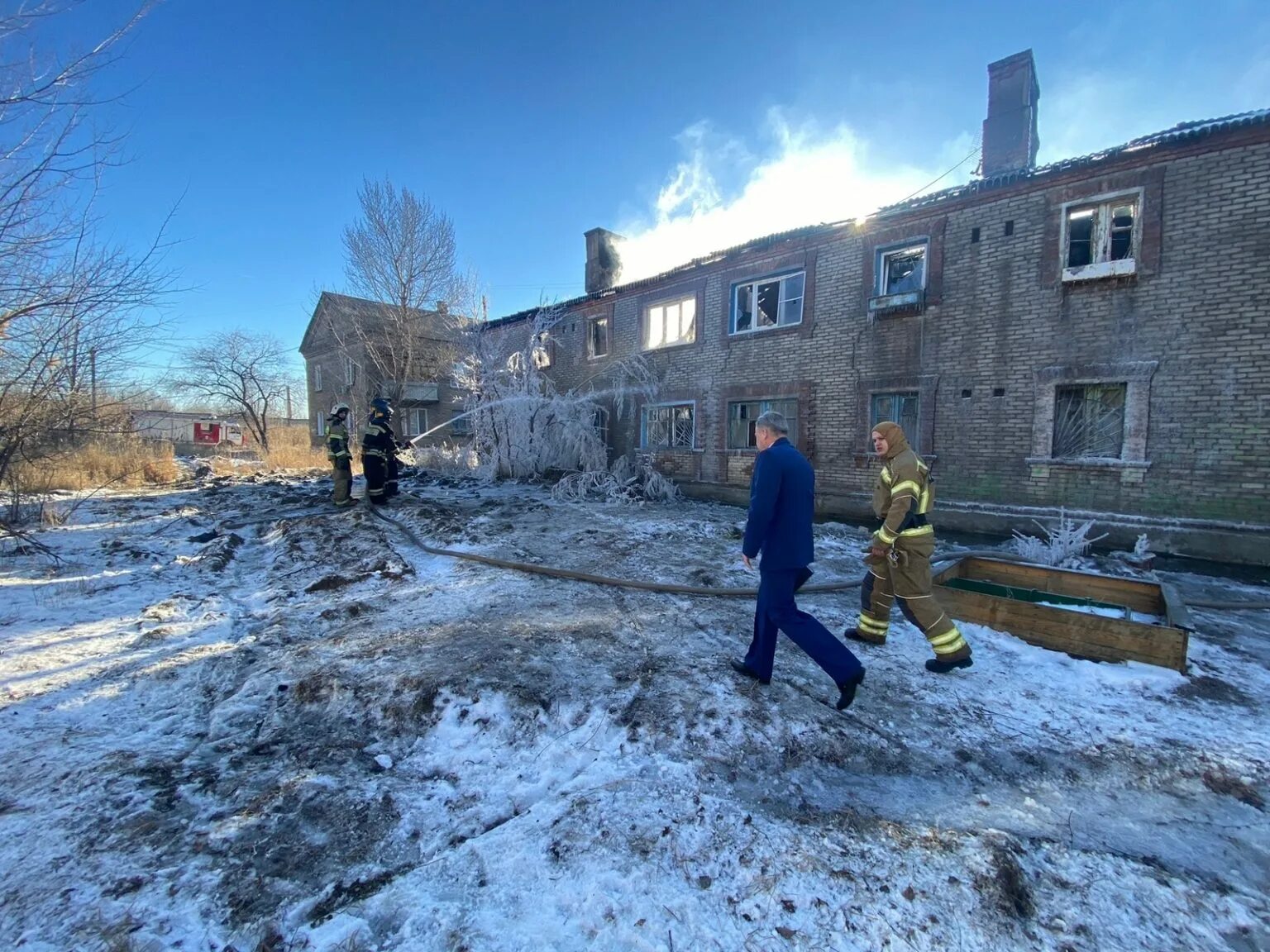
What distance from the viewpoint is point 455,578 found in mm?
6023

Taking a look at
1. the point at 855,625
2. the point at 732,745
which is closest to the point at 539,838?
the point at 732,745

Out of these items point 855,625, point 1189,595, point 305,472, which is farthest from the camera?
point 305,472

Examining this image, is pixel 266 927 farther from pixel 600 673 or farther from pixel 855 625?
pixel 855 625

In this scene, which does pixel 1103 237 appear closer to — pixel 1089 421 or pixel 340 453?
pixel 1089 421

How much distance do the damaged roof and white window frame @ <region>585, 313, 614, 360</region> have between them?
Result: 2176 mm

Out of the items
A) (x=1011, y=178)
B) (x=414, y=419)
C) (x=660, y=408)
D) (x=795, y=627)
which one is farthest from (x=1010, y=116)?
(x=414, y=419)

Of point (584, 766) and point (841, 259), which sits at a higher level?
point (841, 259)

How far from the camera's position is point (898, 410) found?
33.4ft

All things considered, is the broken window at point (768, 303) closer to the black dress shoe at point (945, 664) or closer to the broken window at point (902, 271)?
the broken window at point (902, 271)

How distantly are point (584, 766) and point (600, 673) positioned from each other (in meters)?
1.00

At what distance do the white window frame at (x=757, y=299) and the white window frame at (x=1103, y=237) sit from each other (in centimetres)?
436

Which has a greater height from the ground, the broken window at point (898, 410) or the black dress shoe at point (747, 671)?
the broken window at point (898, 410)

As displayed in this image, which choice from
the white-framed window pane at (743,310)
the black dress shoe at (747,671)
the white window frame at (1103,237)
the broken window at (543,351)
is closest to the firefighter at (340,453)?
the broken window at (543,351)

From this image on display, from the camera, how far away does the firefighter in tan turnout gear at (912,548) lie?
12.6 feet
